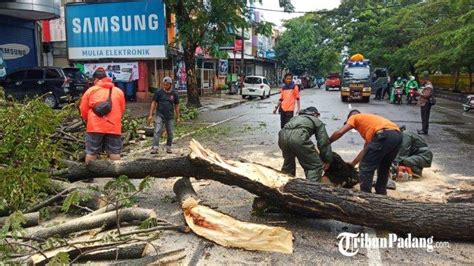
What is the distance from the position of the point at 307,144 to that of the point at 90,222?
2633 mm

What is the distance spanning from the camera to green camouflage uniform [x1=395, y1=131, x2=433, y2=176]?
22.0 feet

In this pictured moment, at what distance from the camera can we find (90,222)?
14.4 ft

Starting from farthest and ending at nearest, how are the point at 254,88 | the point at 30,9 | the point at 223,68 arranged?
1. the point at 223,68
2. the point at 254,88
3. the point at 30,9

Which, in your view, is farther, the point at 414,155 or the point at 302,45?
the point at 302,45

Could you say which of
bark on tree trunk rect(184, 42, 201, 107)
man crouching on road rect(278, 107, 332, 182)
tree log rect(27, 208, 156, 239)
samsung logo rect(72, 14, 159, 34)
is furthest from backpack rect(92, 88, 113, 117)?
samsung logo rect(72, 14, 159, 34)

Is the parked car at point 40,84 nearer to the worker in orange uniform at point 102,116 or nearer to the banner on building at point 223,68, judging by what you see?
the worker in orange uniform at point 102,116

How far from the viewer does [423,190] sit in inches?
239

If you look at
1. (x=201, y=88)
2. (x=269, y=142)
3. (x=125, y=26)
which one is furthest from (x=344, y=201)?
(x=201, y=88)

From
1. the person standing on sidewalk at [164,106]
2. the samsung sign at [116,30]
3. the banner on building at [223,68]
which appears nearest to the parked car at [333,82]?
the banner on building at [223,68]

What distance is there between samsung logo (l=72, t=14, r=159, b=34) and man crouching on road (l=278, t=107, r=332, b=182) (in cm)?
1564

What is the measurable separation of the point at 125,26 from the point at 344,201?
18208mm

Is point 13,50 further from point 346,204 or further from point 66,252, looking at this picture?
point 346,204

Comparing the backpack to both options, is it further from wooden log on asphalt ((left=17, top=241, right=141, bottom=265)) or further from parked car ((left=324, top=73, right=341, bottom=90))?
parked car ((left=324, top=73, right=341, bottom=90))

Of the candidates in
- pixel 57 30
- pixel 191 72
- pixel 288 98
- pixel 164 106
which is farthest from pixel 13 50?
pixel 288 98
